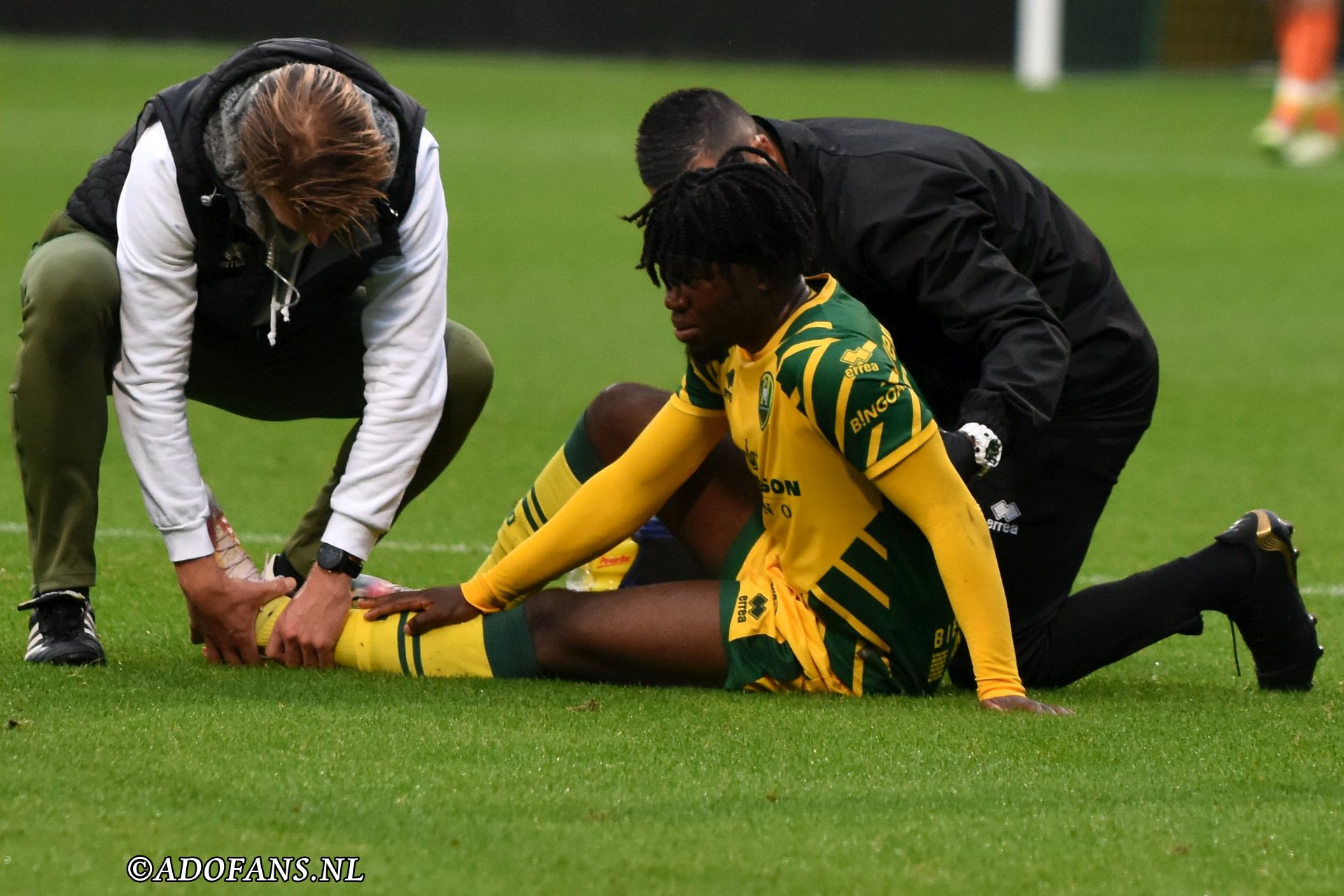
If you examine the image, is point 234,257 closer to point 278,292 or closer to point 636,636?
point 278,292

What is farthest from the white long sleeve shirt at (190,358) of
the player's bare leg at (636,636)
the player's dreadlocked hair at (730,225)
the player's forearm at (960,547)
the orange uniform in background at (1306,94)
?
the orange uniform in background at (1306,94)

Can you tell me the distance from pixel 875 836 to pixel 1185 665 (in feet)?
5.34

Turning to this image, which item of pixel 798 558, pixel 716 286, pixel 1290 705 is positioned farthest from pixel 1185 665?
pixel 716 286

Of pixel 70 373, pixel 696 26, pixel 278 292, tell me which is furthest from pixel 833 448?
pixel 696 26

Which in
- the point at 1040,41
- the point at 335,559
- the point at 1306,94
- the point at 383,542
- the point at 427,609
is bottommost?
the point at 1040,41

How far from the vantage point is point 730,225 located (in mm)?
3260

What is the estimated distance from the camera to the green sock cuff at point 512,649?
11.8 ft

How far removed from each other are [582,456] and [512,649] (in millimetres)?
485

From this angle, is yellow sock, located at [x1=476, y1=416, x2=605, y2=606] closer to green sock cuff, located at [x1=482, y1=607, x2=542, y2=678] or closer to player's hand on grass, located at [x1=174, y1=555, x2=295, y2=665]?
green sock cuff, located at [x1=482, y1=607, x2=542, y2=678]

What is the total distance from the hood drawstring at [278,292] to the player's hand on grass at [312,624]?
47 centimetres

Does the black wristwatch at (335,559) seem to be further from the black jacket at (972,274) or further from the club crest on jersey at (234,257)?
the black jacket at (972,274)

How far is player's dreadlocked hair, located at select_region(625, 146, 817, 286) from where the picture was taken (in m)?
3.26

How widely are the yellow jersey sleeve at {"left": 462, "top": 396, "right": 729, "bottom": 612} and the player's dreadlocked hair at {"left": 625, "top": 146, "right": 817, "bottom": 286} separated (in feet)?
1.17

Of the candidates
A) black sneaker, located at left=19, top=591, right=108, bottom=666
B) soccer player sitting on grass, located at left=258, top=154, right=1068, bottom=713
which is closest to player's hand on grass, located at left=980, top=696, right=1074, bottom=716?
soccer player sitting on grass, located at left=258, top=154, right=1068, bottom=713
